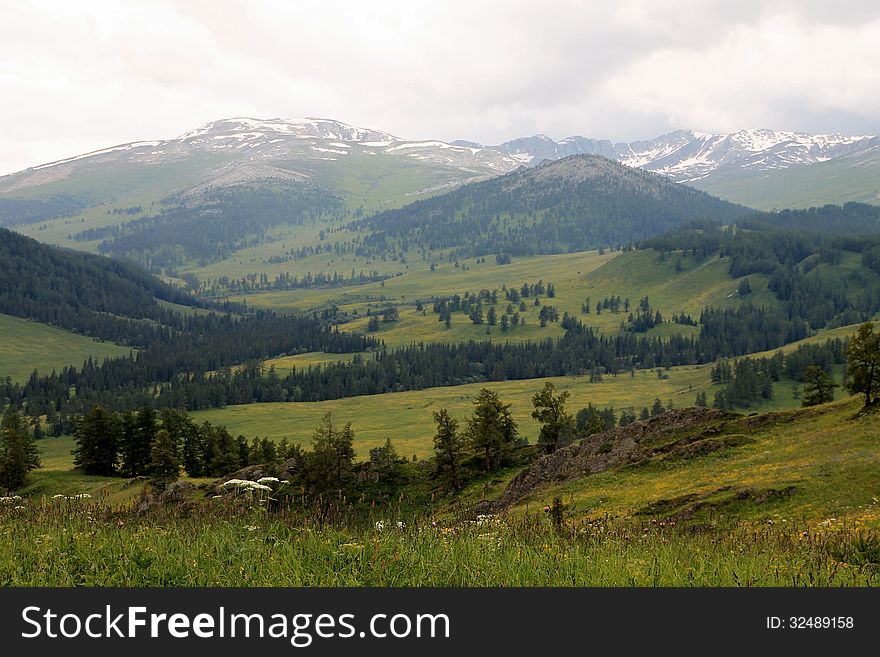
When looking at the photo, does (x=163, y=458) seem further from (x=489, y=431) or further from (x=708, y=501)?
(x=708, y=501)

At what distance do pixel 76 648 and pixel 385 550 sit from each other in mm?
4081

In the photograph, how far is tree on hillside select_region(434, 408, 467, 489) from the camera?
65500 mm

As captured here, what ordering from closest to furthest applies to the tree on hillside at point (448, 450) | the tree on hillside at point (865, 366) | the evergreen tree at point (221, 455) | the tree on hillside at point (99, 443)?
the tree on hillside at point (865, 366)
the tree on hillside at point (448, 450)
the evergreen tree at point (221, 455)
the tree on hillside at point (99, 443)

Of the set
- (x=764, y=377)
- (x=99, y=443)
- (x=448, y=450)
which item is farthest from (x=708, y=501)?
(x=764, y=377)

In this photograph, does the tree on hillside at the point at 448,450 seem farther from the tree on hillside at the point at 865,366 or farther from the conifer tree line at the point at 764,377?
the conifer tree line at the point at 764,377

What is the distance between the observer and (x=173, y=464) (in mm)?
78562

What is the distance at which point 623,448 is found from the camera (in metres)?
57.6

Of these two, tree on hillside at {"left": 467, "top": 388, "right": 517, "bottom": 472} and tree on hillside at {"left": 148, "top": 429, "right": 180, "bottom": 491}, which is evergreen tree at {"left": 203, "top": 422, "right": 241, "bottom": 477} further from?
tree on hillside at {"left": 467, "top": 388, "right": 517, "bottom": 472}

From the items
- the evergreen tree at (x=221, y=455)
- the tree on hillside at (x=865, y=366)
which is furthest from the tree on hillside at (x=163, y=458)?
the tree on hillside at (x=865, y=366)

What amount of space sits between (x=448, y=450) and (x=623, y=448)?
18.1 m

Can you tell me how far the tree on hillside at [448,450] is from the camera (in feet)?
215

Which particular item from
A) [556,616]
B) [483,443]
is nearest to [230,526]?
[556,616]

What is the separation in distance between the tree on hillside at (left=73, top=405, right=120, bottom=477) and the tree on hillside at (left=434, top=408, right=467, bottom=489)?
5639 cm

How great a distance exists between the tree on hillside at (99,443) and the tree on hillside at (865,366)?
3756 inches
